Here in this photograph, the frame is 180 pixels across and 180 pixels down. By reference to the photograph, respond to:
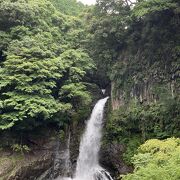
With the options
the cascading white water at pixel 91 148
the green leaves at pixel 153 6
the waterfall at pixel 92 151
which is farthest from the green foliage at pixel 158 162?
the green leaves at pixel 153 6

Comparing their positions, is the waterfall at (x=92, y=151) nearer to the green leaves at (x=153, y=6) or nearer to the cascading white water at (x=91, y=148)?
the cascading white water at (x=91, y=148)

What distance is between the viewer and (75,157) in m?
19.5

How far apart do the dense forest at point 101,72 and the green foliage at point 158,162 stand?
543 mm

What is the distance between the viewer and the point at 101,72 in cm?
2450

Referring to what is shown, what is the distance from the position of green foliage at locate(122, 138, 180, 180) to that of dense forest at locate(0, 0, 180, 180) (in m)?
0.54

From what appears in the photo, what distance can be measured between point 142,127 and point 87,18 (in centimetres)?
1218

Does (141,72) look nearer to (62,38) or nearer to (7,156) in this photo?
(62,38)

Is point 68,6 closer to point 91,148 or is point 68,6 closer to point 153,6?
point 153,6

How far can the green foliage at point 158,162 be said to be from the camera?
9656 millimetres

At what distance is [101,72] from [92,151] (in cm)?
699

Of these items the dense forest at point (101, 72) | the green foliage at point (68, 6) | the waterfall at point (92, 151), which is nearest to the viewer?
the dense forest at point (101, 72)

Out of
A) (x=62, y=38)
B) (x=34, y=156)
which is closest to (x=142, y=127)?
(x=34, y=156)

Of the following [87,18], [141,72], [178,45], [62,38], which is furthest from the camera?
[87,18]

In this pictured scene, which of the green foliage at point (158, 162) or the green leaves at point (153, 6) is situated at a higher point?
the green leaves at point (153, 6)
